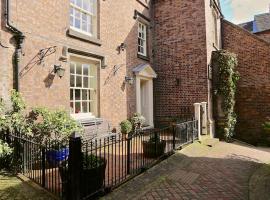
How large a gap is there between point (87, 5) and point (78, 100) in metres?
3.63

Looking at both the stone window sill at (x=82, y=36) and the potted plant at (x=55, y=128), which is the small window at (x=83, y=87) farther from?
the potted plant at (x=55, y=128)

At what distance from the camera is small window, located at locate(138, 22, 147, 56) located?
42.0ft

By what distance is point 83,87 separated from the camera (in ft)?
29.6

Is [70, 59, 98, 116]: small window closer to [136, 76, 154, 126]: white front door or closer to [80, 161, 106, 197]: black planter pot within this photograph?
[136, 76, 154, 126]: white front door

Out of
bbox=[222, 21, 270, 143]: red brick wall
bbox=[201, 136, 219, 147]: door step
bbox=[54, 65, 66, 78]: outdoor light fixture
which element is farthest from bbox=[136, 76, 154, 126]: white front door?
bbox=[54, 65, 66, 78]: outdoor light fixture

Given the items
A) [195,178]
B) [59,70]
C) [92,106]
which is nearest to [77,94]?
[92,106]

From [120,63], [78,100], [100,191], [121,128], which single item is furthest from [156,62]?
[100,191]

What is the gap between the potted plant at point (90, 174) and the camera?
440 cm

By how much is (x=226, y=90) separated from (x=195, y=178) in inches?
289

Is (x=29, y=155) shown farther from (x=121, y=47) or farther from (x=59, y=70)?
(x=121, y=47)

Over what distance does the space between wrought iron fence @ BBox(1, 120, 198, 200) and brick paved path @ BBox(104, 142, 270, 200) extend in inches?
12.9

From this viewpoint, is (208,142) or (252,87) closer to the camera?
(208,142)

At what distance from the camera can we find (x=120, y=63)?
1071 centimetres

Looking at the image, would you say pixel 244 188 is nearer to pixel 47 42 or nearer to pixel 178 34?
pixel 47 42
